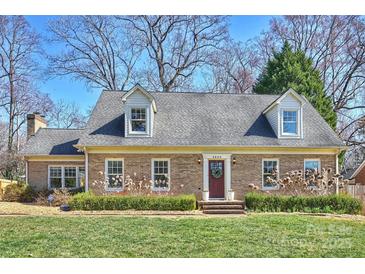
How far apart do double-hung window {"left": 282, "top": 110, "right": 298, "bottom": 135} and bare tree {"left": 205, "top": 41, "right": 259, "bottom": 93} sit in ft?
50.3

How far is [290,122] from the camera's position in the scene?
20.3 metres

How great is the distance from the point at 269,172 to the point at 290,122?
2.89 metres

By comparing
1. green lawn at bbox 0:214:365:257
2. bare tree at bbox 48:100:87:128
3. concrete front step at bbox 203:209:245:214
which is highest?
bare tree at bbox 48:100:87:128

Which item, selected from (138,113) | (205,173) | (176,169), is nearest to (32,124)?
(138,113)

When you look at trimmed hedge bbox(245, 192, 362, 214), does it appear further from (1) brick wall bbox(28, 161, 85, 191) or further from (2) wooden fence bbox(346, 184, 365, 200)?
(1) brick wall bbox(28, 161, 85, 191)

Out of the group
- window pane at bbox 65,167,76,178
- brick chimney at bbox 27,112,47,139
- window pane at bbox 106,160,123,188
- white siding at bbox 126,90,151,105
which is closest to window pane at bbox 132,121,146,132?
white siding at bbox 126,90,151,105

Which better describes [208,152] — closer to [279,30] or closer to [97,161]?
[97,161]

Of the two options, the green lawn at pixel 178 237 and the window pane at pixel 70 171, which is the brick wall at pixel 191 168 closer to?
the window pane at pixel 70 171

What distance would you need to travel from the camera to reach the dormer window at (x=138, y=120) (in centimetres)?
1955

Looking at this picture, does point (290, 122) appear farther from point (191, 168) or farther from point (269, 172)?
point (191, 168)

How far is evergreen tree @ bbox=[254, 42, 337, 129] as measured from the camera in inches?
1217

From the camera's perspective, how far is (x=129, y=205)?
16.7m

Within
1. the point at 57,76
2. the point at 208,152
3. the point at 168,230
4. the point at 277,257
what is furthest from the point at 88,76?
the point at 277,257

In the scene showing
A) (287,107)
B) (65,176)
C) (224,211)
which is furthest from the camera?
(65,176)
